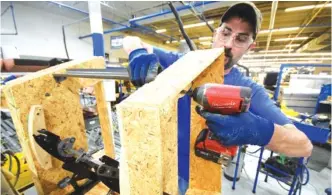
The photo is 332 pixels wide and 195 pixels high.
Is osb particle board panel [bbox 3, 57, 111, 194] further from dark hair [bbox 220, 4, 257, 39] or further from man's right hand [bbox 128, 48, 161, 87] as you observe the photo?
dark hair [bbox 220, 4, 257, 39]

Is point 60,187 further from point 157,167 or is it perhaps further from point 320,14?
point 320,14

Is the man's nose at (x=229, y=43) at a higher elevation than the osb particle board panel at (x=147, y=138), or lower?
higher

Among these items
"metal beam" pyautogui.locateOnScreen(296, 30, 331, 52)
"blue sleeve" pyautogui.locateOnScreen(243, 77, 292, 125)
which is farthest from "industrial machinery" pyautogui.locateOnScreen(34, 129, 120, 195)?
"metal beam" pyautogui.locateOnScreen(296, 30, 331, 52)

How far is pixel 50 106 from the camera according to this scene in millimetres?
882

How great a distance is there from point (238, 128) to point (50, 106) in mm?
912

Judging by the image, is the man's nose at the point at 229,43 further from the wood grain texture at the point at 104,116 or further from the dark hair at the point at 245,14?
the wood grain texture at the point at 104,116

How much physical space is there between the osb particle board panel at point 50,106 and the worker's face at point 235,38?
2.83 feet

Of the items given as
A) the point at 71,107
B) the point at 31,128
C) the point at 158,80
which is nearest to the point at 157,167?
the point at 158,80

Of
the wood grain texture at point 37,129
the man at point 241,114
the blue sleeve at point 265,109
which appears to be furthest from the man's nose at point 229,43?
the wood grain texture at point 37,129

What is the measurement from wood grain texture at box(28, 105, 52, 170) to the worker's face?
3.80ft

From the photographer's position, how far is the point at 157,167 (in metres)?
0.34

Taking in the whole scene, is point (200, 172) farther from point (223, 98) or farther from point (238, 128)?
point (223, 98)

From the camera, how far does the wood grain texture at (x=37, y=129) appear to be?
2.51 ft

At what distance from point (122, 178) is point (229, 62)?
1.07 metres
